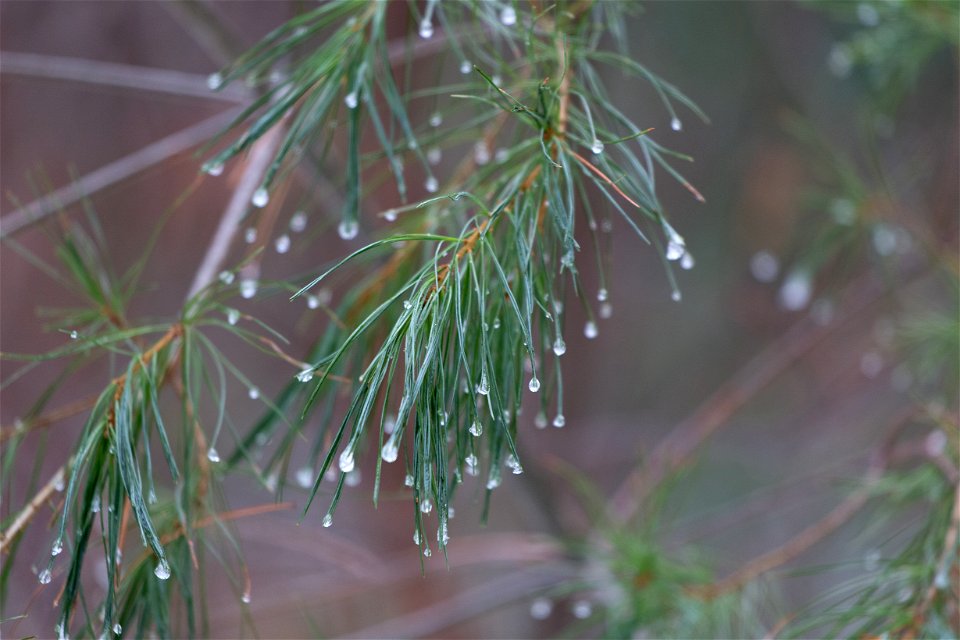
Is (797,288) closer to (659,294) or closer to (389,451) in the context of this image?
(659,294)

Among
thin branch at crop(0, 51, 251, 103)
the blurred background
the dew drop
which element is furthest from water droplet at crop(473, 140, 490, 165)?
the dew drop

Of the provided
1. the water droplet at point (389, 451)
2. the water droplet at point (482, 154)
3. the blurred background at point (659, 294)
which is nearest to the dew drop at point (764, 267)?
the blurred background at point (659, 294)

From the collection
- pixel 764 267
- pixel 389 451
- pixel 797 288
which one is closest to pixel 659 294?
pixel 764 267

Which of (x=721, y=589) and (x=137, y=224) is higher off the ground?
(x=137, y=224)

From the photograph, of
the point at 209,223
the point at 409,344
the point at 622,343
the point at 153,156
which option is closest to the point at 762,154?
the point at 622,343

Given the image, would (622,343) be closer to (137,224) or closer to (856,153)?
(856,153)

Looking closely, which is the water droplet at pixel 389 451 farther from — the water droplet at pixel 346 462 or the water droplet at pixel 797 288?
the water droplet at pixel 797 288

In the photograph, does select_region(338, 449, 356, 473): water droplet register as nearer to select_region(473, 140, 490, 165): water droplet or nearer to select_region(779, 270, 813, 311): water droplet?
select_region(473, 140, 490, 165): water droplet
